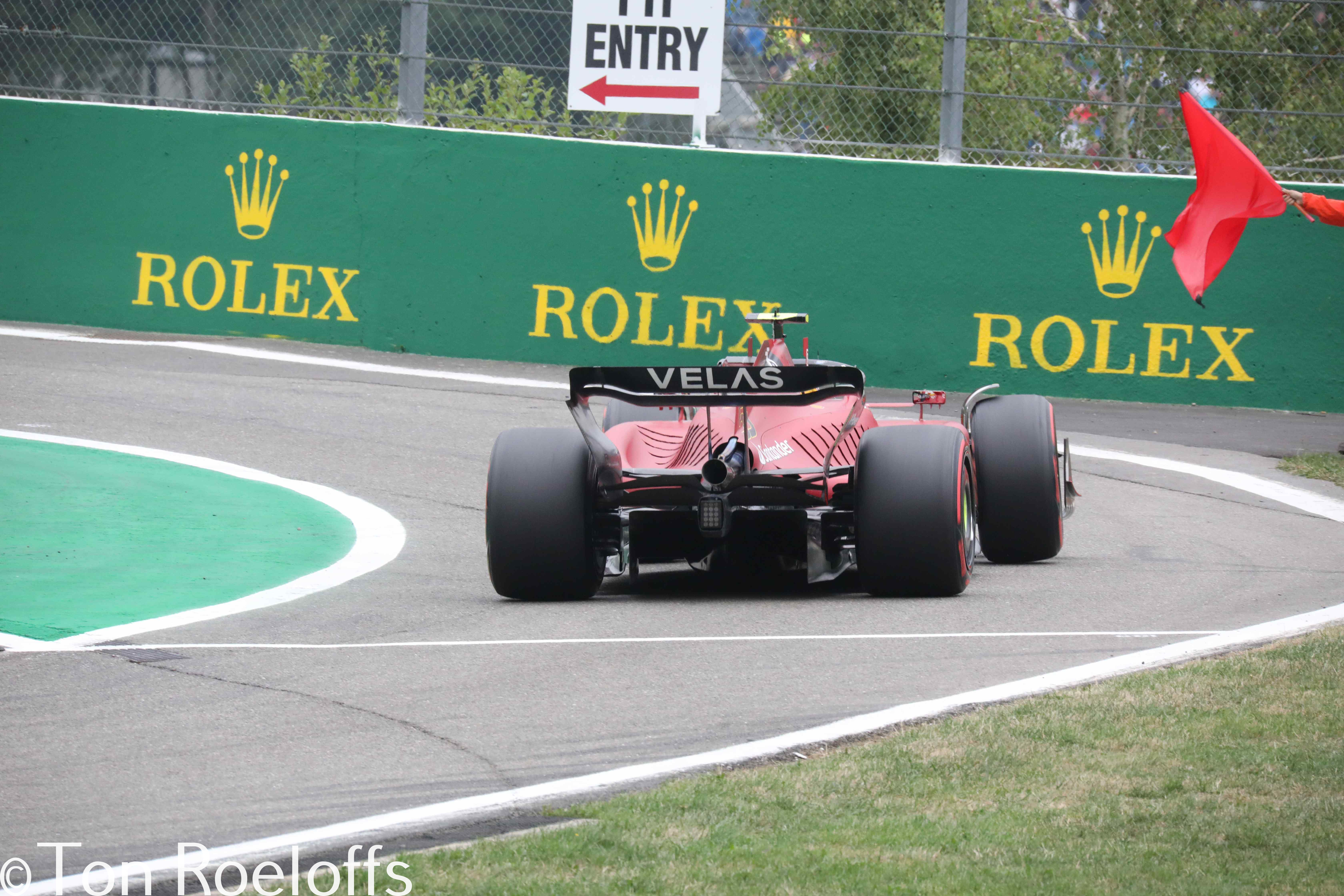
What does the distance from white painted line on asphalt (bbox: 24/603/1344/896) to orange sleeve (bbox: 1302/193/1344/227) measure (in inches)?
203

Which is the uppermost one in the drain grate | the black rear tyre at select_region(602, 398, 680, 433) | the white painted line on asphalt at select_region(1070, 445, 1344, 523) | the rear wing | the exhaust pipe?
the rear wing

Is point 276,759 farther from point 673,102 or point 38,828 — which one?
point 673,102

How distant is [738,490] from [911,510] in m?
0.75

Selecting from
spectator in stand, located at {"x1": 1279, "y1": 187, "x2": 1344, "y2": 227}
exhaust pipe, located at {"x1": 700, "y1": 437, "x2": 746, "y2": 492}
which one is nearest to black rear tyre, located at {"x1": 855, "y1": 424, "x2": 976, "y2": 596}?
exhaust pipe, located at {"x1": 700, "y1": 437, "x2": 746, "y2": 492}

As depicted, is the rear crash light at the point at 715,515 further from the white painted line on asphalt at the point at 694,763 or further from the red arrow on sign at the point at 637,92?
the red arrow on sign at the point at 637,92

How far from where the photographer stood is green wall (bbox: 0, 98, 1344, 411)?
1574 centimetres

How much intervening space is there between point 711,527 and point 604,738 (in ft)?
7.68

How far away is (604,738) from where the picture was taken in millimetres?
5758

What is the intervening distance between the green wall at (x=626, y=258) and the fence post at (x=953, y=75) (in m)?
0.30

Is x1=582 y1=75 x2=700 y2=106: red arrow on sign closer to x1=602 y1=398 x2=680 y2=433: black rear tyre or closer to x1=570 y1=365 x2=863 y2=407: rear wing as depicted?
x1=602 y1=398 x2=680 y2=433: black rear tyre

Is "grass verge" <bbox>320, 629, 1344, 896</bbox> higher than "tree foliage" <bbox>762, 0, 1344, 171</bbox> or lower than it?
lower

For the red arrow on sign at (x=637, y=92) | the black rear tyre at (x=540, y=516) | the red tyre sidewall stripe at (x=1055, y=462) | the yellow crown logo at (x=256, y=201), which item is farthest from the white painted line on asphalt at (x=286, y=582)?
the red arrow on sign at (x=637, y=92)

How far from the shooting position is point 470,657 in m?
7.00

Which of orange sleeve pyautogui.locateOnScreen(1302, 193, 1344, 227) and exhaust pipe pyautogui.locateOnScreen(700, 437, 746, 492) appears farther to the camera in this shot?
orange sleeve pyautogui.locateOnScreen(1302, 193, 1344, 227)
